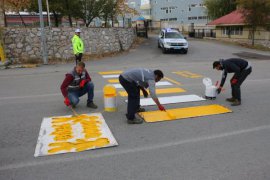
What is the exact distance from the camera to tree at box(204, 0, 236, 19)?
4695cm

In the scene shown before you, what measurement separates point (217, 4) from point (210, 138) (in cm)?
4716

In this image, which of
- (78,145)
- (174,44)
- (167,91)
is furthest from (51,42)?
(78,145)

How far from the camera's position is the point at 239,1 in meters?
28.7

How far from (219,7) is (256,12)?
21.1 metres

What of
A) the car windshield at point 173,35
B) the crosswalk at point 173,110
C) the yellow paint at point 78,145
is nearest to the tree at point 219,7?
the car windshield at point 173,35

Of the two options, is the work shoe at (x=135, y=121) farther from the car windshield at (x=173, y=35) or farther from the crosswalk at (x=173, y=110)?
the car windshield at (x=173, y=35)

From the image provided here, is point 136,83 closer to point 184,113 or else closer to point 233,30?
point 184,113

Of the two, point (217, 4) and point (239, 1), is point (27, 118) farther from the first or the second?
point (217, 4)

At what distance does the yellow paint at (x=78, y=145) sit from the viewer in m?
4.91

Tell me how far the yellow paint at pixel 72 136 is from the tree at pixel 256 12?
2565 centimetres

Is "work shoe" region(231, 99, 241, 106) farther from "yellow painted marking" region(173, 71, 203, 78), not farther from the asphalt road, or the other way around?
"yellow painted marking" region(173, 71, 203, 78)

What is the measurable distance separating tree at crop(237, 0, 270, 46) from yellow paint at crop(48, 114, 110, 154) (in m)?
25.6

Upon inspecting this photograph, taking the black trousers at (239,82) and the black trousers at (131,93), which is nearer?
the black trousers at (131,93)

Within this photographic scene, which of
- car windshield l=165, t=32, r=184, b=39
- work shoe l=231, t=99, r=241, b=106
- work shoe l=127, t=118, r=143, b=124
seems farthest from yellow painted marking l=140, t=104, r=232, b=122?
car windshield l=165, t=32, r=184, b=39
